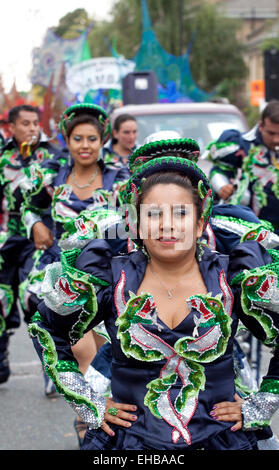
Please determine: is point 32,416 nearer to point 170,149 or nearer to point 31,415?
point 31,415

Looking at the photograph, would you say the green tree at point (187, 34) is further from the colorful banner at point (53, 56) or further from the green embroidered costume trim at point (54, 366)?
the green embroidered costume trim at point (54, 366)

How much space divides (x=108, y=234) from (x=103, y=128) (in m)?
1.72

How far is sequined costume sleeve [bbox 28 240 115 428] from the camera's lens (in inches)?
97.7

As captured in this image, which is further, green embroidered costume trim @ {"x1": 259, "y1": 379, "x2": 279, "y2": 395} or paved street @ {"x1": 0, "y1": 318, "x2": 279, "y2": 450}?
paved street @ {"x1": 0, "y1": 318, "x2": 279, "y2": 450}

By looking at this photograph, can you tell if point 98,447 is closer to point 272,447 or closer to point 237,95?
point 272,447

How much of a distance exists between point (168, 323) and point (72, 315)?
1.04ft

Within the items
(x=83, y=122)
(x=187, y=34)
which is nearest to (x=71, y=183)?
(x=83, y=122)

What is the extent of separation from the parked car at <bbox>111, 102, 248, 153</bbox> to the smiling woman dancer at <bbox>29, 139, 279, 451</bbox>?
5.94 m

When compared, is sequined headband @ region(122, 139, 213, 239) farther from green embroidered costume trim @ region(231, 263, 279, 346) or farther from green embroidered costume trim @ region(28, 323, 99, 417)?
green embroidered costume trim @ region(28, 323, 99, 417)

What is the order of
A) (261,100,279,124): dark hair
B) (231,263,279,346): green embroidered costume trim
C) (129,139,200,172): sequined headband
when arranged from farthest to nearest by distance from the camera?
(261,100,279,124): dark hair → (129,139,200,172): sequined headband → (231,263,279,346): green embroidered costume trim

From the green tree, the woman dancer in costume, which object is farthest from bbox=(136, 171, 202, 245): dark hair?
the green tree

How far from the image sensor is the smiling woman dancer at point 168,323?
243 centimetres

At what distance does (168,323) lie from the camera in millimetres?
2488
